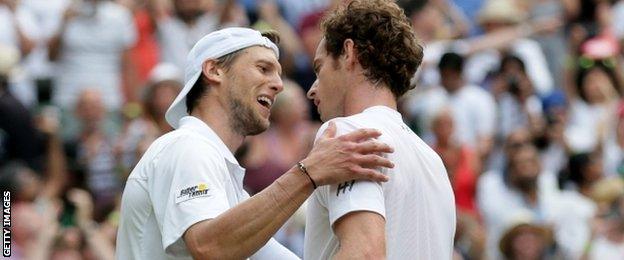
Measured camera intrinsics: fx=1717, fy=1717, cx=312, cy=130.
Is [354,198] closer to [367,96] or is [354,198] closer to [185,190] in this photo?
[367,96]

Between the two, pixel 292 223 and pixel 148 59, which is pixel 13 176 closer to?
pixel 292 223

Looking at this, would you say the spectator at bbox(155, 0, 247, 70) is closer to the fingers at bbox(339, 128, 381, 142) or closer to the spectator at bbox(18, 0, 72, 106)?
the spectator at bbox(18, 0, 72, 106)

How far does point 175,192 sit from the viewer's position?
620 cm

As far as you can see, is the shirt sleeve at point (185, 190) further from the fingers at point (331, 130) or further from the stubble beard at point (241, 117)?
the fingers at point (331, 130)

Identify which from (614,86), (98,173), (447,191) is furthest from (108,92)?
(447,191)

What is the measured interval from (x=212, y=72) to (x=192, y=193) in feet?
2.37

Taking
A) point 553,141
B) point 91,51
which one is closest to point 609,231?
point 553,141

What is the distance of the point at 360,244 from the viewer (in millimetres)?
5637

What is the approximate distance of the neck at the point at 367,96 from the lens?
6.04m

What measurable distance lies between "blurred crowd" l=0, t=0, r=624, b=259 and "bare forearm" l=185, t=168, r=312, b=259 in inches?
186

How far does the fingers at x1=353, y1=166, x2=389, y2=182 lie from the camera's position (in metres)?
5.77

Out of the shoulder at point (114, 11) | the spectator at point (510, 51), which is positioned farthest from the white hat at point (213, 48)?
the spectator at point (510, 51)

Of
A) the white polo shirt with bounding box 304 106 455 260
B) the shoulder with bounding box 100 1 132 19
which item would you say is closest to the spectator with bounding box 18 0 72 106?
the shoulder with bounding box 100 1 132 19

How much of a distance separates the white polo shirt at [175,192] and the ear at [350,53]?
2.23 ft
